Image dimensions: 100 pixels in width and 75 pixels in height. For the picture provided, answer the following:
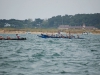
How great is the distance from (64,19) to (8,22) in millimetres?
45157

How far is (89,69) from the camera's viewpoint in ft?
79.4

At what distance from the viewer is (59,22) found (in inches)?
7687

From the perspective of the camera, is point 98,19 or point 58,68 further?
point 98,19

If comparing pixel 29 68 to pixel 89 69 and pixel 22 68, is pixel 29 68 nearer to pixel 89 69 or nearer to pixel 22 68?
pixel 22 68

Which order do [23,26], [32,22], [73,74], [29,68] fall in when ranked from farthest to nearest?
[32,22] < [23,26] < [29,68] < [73,74]

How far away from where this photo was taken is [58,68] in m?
24.4

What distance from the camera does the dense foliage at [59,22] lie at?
591 feet

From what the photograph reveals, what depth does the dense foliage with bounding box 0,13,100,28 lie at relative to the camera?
18012 centimetres

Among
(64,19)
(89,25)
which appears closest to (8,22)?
(64,19)

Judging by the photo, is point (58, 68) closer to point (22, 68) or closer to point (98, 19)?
point (22, 68)

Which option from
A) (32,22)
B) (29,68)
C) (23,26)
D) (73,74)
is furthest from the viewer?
(32,22)

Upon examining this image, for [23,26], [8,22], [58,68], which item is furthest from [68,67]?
[8,22]

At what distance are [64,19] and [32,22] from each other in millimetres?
26114

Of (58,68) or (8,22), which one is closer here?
(58,68)
